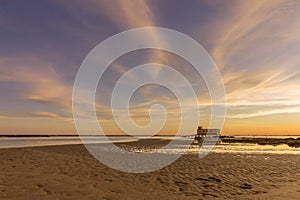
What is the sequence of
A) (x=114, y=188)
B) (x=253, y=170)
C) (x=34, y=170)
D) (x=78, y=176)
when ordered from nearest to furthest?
(x=114, y=188) → (x=78, y=176) → (x=34, y=170) → (x=253, y=170)

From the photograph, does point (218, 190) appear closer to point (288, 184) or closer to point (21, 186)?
point (288, 184)

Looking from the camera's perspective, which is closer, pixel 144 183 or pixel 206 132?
pixel 144 183

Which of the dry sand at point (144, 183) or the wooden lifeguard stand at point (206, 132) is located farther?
the wooden lifeguard stand at point (206, 132)

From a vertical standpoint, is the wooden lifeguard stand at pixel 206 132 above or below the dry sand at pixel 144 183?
above

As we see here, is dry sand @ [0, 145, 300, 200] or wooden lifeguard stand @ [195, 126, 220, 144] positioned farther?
wooden lifeguard stand @ [195, 126, 220, 144]

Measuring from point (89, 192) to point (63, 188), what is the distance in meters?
1.14

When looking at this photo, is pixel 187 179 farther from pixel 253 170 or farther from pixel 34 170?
pixel 34 170

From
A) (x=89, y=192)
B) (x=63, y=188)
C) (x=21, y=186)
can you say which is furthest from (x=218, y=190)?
(x=21, y=186)

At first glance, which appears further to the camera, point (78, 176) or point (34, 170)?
point (34, 170)

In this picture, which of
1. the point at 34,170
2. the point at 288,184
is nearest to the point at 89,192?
the point at 34,170

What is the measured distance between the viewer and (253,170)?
717 inches

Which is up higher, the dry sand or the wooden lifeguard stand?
the wooden lifeguard stand

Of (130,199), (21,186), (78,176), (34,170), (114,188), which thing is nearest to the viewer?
(130,199)

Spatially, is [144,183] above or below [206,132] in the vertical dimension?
below
